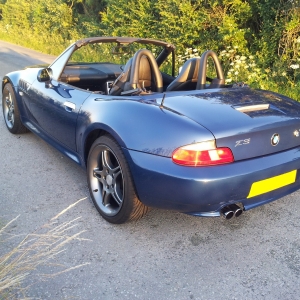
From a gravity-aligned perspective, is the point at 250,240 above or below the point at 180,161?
below

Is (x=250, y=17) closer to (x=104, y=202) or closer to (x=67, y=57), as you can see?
(x=67, y=57)

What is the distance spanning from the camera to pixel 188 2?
892 centimetres

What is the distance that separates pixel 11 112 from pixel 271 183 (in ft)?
12.2

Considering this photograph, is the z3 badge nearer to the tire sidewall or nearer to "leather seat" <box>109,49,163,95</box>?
the tire sidewall

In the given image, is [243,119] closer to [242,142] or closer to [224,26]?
[242,142]

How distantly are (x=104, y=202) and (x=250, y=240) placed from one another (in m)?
1.18

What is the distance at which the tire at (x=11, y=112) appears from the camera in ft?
15.6

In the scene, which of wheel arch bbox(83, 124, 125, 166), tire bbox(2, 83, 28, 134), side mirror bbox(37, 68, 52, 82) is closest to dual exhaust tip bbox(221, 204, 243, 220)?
wheel arch bbox(83, 124, 125, 166)

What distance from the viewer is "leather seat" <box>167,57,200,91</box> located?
11.1ft

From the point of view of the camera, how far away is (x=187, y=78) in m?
3.40

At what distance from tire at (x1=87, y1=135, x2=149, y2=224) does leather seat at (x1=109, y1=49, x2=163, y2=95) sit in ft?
1.90

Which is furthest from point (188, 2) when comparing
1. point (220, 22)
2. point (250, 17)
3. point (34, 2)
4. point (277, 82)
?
point (34, 2)

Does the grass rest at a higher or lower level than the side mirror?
lower

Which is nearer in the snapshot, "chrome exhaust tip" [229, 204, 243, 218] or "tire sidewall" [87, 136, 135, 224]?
"chrome exhaust tip" [229, 204, 243, 218]
